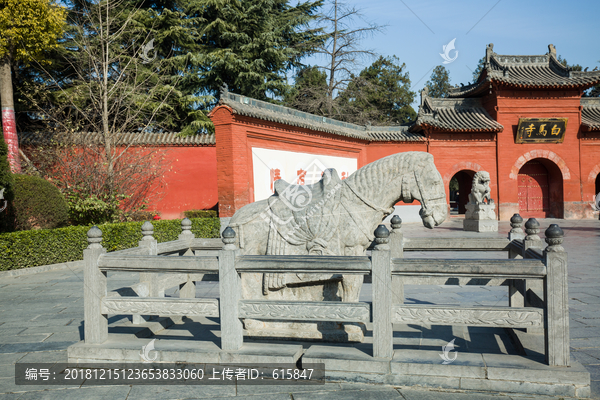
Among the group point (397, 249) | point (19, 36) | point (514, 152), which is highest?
point (19, 36)

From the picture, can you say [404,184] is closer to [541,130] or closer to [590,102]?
[541,130]

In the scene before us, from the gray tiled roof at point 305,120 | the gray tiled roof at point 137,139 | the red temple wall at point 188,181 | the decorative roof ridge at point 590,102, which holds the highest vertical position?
the decorative roof ridge at point 590,102

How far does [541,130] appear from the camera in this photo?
57.9 ft

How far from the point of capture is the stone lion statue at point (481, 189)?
14.4 meters

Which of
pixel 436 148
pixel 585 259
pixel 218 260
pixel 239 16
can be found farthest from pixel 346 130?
pixel 218 260

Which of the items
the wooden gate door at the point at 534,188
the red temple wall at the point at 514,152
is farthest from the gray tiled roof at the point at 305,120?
the wooden gate door at the point at 534,188

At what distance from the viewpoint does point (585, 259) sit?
8.13 metres

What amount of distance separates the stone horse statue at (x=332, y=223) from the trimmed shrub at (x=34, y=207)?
25.0 feet

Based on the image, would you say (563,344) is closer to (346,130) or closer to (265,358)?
(265,358)

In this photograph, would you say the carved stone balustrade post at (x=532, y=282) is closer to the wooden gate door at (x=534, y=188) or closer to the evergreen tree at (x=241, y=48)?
the evergreen tree at (x=241, y=48)

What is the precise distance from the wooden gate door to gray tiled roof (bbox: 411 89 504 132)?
3.27 metres

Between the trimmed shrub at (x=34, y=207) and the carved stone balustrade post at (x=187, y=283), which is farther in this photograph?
the trimmed shrub at (x=34, y=207)

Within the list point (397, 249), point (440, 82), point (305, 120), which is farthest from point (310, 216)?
point (440, 82)

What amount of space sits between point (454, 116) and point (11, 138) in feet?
55.0
